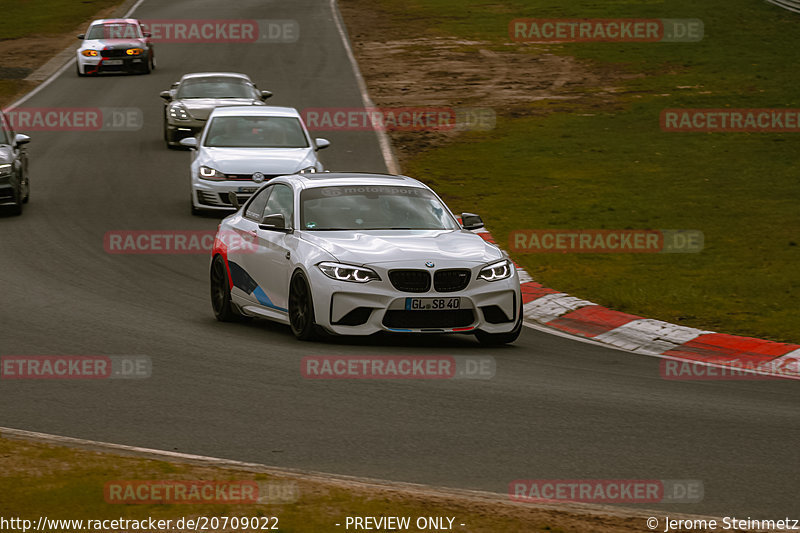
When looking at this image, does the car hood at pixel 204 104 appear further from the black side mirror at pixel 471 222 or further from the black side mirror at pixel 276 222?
the black side mirror at pixel 471 222

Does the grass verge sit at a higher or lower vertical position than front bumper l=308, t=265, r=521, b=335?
lower

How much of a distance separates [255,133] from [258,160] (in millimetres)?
1214

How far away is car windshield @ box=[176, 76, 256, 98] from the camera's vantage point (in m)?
26.9

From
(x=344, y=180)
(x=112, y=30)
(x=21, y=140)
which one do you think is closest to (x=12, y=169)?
(x=21, y=140)

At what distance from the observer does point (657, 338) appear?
12109mm

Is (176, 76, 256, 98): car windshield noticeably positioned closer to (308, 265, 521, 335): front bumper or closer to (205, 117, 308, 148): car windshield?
(205, 117, 308, 148): car windshield

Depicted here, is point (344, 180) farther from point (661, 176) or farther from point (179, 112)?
point (179, 112)

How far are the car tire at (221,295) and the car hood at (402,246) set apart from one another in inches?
58.4

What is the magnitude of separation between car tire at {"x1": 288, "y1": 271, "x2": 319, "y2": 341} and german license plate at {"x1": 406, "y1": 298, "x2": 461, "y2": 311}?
2.87ft

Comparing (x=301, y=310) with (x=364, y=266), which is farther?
(x=301, y=310)

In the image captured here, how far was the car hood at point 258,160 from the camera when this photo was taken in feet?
64.9

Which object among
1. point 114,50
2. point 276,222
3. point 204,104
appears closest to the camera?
point 276,222

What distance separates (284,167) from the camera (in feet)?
65.0

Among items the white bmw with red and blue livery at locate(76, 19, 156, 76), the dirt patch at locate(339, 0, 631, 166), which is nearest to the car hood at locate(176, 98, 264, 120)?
the dirt patch at locate(339, 0, 631, 166)
